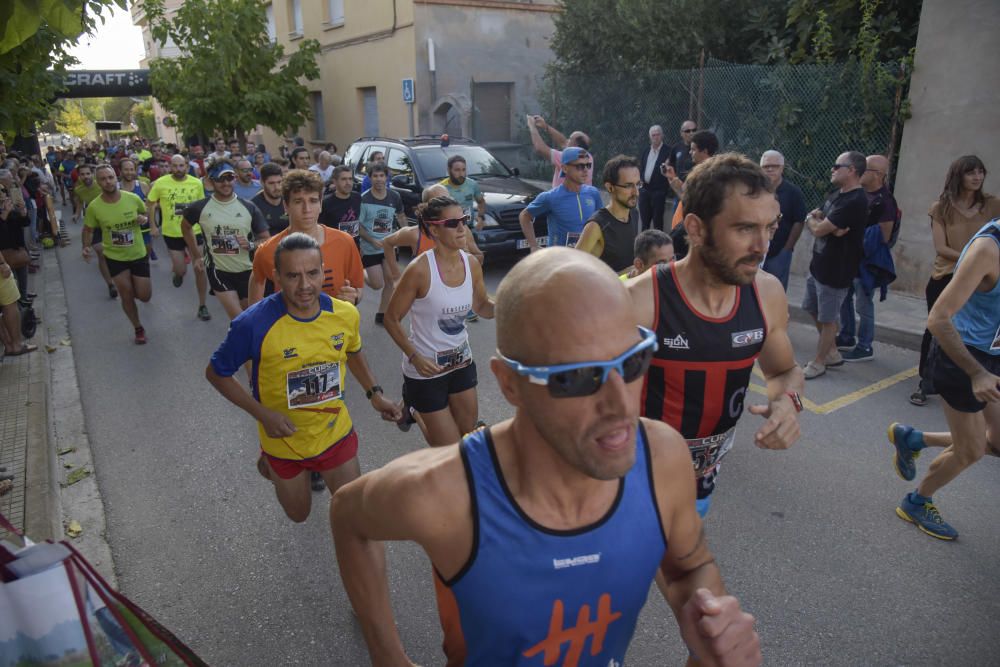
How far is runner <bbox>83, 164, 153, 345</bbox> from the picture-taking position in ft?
26.7

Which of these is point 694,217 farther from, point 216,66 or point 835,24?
point 216,66

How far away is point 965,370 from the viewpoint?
3.39 meters

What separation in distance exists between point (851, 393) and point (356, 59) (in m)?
19.5

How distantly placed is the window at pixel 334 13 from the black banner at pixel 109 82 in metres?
12.9

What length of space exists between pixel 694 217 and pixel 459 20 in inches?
712

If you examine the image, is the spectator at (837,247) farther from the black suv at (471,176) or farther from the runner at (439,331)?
the black suv at (471,176)

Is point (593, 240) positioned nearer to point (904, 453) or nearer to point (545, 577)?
point (904, 453)

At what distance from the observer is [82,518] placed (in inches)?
176

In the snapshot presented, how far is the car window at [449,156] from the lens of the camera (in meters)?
11.9

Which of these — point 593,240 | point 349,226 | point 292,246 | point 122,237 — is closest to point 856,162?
point 593,240

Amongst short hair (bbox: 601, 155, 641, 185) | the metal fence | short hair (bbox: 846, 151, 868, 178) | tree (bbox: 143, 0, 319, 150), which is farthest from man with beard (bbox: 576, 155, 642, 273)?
tree (bbox: 143, 0, 319, 150)

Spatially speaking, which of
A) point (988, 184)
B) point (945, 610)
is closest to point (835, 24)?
point (988, 184)

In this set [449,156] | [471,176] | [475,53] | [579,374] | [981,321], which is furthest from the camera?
[475,53]

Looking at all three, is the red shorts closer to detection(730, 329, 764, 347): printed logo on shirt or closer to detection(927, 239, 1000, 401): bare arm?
detection(730, 329, 764, 347): printed logo on shirt
